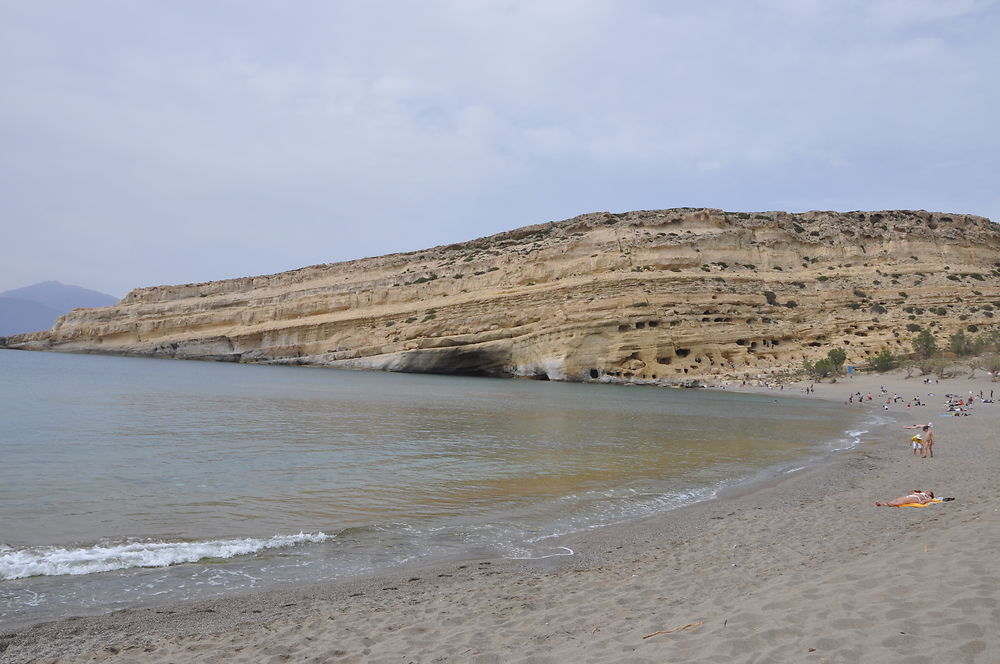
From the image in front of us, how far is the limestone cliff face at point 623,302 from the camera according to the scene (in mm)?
44531

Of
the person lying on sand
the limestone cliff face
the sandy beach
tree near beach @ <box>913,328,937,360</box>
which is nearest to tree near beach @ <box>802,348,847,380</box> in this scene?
the limestone cliff face

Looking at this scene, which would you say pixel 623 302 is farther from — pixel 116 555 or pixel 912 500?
pixel 116 555

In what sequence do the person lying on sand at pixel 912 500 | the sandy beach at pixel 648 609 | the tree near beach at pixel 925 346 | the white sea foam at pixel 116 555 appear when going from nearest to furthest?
the sandy beach at pixel 648 609, the white sea foam at pixel 116 555, the person lying on sand at pixel 912 500, the tree near beach at pixel 925 346

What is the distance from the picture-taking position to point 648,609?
14.6 ft

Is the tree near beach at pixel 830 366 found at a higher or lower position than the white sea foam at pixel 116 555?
higher

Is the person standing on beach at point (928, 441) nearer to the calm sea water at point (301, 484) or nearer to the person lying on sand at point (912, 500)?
the calm sea water at point (301, 484)

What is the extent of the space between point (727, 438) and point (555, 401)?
12.1m

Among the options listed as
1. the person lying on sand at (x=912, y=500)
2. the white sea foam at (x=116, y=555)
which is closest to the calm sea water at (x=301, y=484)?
the white sea foam at (x=116, y=555)

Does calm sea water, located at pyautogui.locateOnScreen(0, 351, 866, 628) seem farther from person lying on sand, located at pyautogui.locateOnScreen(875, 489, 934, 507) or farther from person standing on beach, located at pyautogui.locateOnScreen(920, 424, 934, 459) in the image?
person lying on sand, located at pyautogui.locateOnScreen(875, 489, 934, 507)

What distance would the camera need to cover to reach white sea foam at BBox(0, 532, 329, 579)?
18.2 ft

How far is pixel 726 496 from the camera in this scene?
9.41 meters

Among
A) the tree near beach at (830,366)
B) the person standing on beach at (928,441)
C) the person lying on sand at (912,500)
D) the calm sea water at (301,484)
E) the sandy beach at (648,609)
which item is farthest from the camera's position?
the tree near beach at (830,366)

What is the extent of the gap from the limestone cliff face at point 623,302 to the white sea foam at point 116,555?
3890cm

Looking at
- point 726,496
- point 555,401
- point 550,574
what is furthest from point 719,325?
point 550,574
